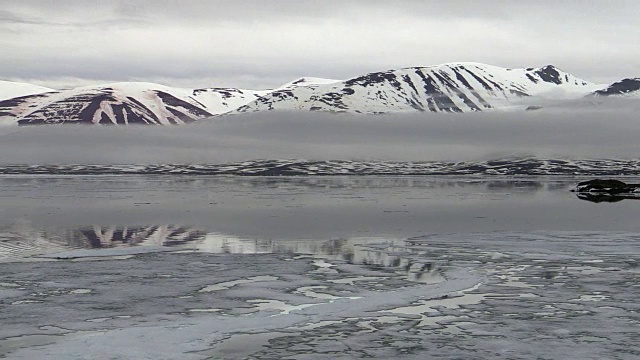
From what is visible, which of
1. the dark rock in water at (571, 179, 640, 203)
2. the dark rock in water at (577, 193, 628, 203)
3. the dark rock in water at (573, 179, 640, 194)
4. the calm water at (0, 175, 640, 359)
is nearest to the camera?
the calm water at (0, 175, 640, 359)

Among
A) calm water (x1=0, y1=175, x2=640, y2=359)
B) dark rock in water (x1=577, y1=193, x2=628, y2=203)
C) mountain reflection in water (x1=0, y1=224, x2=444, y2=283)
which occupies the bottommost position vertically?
dark rock in water (x1=577, y1=193, x2=628, y2=203)

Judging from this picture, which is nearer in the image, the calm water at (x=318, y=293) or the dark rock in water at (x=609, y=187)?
the calm water at (x=318, y=293)

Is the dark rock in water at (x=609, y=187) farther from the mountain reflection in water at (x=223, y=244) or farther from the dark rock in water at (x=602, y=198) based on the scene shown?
the mountain reflection in water at (x=223, y=244)

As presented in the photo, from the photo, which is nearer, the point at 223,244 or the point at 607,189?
the point at 223,244

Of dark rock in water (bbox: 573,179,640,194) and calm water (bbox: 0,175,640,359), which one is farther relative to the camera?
dark rock in water (bbox: 573,179,640,194)

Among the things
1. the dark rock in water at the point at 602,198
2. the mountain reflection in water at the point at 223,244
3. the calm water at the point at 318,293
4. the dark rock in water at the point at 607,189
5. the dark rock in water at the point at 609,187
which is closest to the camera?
the calm water at the point at 318,293

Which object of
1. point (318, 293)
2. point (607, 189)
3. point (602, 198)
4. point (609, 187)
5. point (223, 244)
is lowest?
point (602, 198)

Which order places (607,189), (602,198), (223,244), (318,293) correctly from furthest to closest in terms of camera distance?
(607,189), (602,198), (223,244), (318,293)

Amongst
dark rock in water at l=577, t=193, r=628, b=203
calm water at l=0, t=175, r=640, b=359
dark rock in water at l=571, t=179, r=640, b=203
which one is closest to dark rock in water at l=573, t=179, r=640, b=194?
dark rock in water at l=571, t=179, r=640, b=203

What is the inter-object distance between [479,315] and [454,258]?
368 inches

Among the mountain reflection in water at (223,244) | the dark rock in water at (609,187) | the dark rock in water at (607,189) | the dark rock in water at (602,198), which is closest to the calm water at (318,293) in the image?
the mountain reflection in water at (223,244)

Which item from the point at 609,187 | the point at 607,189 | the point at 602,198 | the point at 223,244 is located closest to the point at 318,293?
the point at 223,244

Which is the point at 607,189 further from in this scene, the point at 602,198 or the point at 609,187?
the point at 602,198

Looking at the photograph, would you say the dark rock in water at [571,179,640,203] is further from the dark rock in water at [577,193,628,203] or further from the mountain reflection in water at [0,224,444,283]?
the mountain reflection in water at [0,224,444,283]
